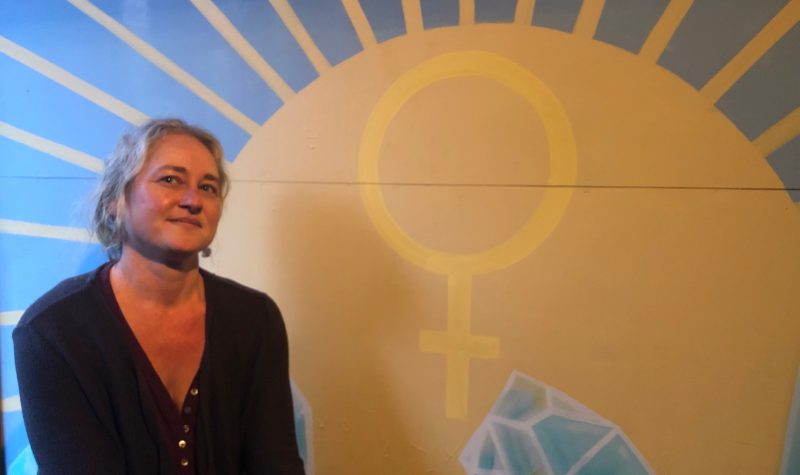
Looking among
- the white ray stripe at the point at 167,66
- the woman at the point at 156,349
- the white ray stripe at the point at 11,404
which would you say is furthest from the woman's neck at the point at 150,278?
the white ray stripe at the point at 11,404

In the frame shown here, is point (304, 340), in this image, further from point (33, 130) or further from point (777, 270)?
point (777, 270)

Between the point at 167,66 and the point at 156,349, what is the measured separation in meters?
0.65

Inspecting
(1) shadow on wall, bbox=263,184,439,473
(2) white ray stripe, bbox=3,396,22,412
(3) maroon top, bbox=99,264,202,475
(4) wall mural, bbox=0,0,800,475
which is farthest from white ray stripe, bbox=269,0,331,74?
(2) white ray stripe, bbox=3,396,22,412

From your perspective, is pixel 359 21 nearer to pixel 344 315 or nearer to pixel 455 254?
pixel 455 254

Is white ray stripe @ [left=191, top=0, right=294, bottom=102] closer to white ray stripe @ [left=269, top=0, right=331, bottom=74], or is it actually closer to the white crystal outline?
white ray stripe @ [left=269, top=0, right=331, bottom=74]

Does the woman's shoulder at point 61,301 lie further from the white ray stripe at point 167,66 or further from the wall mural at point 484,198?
the white ray stripe at point 167,66

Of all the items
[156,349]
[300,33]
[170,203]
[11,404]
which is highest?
[300,33]

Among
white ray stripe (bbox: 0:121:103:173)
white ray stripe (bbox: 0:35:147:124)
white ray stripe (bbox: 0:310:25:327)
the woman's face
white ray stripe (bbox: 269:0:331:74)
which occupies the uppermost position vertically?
white ray stripe (bbox: 269:0:331:74)

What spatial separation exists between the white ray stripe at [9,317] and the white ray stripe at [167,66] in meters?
0.74

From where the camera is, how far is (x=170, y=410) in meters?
0.94

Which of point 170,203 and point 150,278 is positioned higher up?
point 170,203

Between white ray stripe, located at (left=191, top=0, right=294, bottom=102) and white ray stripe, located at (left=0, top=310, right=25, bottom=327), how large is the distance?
0.89m

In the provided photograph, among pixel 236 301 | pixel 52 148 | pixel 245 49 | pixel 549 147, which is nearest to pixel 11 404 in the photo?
pixel 52 148

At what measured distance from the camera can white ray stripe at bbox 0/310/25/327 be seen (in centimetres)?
136
